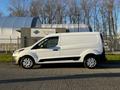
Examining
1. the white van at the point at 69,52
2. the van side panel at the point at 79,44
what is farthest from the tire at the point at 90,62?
the van side panel at the point at 79,44

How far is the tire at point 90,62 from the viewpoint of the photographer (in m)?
21.3

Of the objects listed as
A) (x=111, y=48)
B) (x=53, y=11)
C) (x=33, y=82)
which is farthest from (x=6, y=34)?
(x=33, y=82)

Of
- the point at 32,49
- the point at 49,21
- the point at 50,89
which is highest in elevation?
the point at 49,21

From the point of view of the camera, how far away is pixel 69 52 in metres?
21.3

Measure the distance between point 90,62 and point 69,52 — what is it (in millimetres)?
1329

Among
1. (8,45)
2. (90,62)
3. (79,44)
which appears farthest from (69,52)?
(8,45)

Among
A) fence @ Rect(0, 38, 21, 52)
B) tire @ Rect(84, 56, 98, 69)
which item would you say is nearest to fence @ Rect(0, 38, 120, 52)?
fence @ Rect(0, 38, 21, 52)

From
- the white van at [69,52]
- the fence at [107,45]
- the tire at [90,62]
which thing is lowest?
the tire at [90,62]

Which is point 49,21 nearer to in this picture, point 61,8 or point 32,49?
point 61,8

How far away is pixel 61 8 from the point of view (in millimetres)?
87188

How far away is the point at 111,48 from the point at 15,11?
5165cm

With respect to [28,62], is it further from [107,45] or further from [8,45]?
[8,45]

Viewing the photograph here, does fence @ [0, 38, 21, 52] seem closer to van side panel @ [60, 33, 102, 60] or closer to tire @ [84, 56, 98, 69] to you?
van side panel @ [60, 33, 102, 60]

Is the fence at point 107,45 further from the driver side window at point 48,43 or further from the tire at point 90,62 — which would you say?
the tire at point 90,62
